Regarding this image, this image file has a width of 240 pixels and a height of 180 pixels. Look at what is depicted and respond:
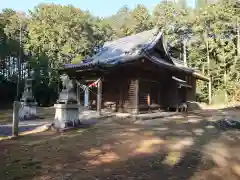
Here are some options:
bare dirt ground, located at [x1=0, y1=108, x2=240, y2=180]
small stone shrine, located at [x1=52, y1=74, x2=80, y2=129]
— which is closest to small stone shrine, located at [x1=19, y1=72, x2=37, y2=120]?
small stone shrine, located at [x1=52, y1=74, x2=80, y2=129]

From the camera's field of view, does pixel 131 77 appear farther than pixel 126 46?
No

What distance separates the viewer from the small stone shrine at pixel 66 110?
380 inches

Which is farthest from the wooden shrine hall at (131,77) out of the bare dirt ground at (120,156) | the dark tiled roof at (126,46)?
the bare dirt ground at (120,156)

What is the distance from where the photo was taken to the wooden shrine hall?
14406 millimetres

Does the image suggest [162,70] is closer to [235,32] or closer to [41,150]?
[41,150]

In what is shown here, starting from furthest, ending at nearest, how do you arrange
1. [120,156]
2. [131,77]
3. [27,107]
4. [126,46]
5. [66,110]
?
[126,46], [131,77], [27,107], [66,110], [120,156]

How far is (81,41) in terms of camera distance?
29.5 m

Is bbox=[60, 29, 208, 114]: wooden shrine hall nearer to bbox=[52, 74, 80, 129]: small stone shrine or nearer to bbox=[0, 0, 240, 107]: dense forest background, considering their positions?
bbox=[52, 74, 80, 129]: small stone shrine

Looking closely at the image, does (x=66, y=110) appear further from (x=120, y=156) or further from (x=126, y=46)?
(x=126, y=46)

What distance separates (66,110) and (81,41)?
68.7ft

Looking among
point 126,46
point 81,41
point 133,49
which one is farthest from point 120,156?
point 81,41

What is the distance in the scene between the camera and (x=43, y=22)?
29234mm

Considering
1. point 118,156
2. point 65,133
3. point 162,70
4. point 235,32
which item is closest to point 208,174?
point 118,156

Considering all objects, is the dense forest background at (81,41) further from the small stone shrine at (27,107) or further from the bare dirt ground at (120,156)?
the bare dirt ground at (120,156)
